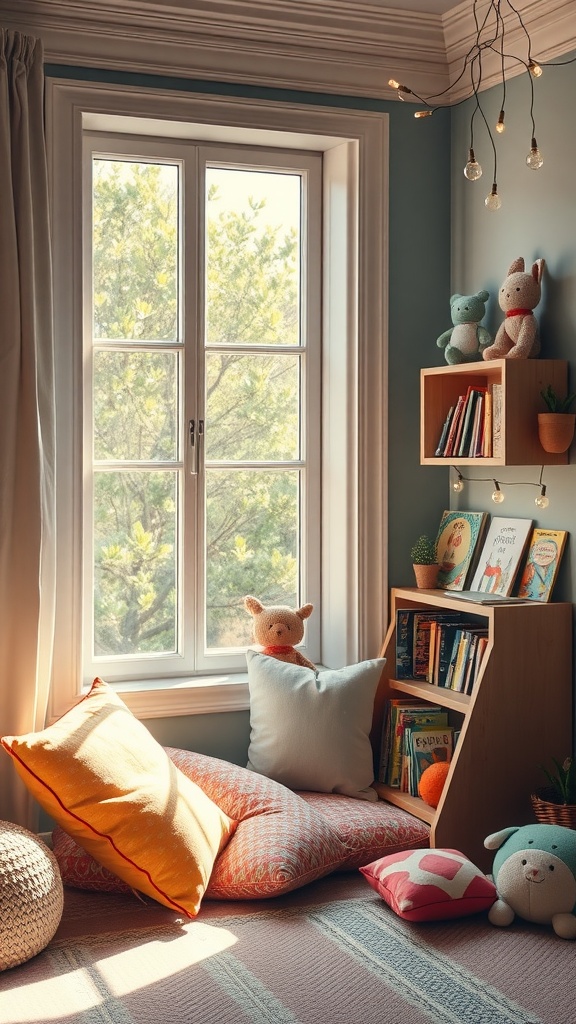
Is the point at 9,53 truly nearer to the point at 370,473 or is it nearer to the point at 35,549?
the point at 35,549

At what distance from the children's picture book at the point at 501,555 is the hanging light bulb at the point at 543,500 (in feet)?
0.31

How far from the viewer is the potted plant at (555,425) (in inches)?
108

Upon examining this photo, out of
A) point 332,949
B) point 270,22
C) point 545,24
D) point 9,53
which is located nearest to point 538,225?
point 545,24

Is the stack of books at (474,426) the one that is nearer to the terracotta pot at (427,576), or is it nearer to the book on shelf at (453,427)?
the book on shelf at (453,427)

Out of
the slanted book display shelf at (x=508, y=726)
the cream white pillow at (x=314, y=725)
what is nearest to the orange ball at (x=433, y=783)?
the slanted book display shelf at (x=508, y=726)

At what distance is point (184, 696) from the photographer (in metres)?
3.11

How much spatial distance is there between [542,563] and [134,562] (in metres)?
1.24

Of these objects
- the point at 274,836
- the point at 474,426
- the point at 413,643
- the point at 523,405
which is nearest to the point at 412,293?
the point at 474,426

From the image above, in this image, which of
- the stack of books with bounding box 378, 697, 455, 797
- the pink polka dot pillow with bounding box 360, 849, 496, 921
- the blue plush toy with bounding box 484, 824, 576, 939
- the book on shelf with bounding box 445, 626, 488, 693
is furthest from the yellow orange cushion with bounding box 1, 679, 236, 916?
the book on shelf with bounding box 445, 626, 488, 693

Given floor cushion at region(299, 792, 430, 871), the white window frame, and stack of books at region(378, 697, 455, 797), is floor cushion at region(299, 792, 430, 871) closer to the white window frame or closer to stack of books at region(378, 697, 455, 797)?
stack of books at region(378, 697, 455, 797)

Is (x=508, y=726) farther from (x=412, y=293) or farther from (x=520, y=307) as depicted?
(x=412, y=293)

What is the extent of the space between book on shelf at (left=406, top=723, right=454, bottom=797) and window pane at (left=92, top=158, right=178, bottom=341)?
1.45m

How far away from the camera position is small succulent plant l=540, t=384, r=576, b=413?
278 centimetres

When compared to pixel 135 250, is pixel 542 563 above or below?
below
